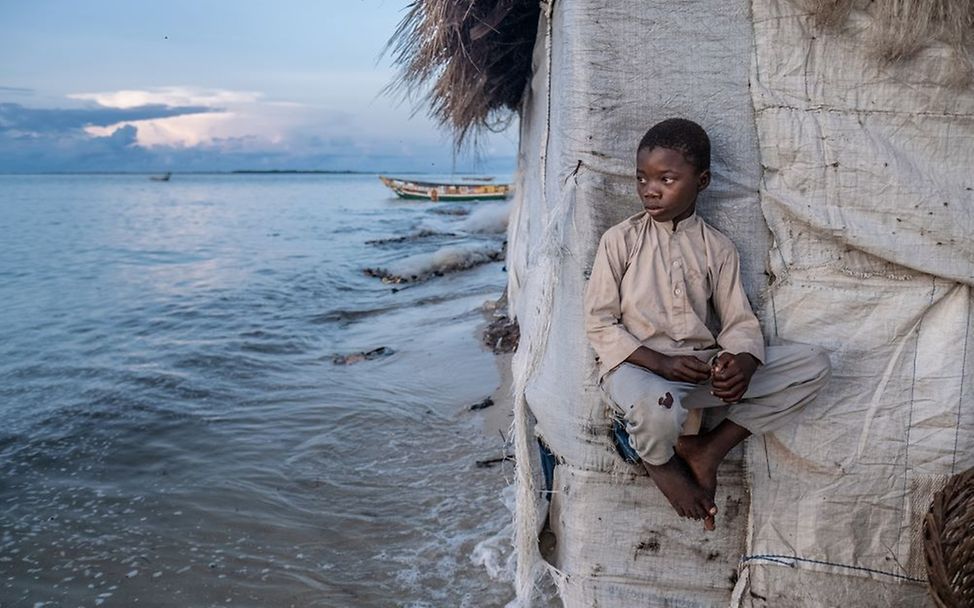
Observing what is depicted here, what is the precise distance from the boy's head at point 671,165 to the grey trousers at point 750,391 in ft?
1.46

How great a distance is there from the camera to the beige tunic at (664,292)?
6.91ft

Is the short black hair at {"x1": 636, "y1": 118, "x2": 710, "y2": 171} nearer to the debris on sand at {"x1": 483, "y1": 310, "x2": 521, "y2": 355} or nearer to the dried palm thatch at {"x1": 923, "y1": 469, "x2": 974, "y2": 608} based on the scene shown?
the dried palm thatch at {"x1": 923, "y1": 469, "x2": 974, "y2": 608}

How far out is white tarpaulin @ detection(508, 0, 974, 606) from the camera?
2184 mm

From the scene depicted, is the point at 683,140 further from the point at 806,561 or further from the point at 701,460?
the point at 806,561

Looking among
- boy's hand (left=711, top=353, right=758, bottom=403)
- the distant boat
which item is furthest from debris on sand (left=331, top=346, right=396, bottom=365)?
the distant boat

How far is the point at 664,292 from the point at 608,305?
6.6 inches

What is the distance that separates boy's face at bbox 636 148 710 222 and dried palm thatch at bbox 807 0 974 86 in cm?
64

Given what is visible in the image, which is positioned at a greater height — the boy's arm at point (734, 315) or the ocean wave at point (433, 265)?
the boy's arm at point (734, 315)

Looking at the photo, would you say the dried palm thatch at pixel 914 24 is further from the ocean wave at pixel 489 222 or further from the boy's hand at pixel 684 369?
the ocean wave at pixel 489 222

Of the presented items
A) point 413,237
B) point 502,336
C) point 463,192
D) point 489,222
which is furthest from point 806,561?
point 463,192

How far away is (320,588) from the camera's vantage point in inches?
118

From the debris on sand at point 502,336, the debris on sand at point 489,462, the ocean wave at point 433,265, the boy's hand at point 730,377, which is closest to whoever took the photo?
the boy's hand at point 730,377

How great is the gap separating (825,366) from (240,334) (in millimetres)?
6702

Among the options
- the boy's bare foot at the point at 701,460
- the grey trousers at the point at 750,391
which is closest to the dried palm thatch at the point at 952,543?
the grey trousers at the point at 750,391
